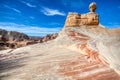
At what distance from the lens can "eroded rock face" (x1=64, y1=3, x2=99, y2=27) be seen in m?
19.8

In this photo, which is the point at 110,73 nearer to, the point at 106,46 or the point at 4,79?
the point at 106,46

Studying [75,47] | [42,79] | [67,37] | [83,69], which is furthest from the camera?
[67,37]

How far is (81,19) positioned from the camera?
2031cm

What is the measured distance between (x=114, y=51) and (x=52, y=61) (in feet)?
9.76

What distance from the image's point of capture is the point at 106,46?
9.73 m

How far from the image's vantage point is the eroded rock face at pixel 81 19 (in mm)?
19750

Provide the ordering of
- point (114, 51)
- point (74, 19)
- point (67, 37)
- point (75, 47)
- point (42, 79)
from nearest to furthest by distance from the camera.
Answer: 1. point (42, 79)
2. point (114, 51)
3. point (75, 47)
4. point (67, 37)
5. point (74, 19)

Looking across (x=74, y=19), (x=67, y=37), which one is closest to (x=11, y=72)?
(x=67, y=37)

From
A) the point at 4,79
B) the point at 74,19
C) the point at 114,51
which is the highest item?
the point at 74,19

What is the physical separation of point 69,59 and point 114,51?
218cm

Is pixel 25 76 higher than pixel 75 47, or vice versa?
pixel 75 47

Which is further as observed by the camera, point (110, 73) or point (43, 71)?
point (43, 71)

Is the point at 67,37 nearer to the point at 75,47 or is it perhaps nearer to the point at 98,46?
the point at 75,47

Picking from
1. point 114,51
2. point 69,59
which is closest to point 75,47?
point 69,59
